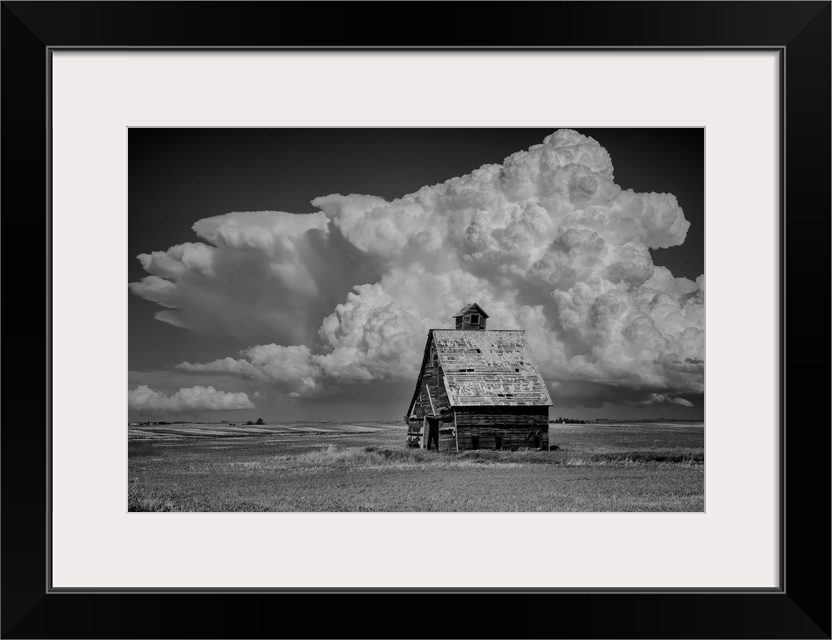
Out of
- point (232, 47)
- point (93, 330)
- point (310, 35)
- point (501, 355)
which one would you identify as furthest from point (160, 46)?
point (501, 355)

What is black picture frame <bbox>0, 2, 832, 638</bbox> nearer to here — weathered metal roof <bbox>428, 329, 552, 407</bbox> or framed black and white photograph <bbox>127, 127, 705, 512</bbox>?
framed black and white photograph <bbox>127, 127, 705, 512</bbox>

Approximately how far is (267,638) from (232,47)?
644 centimetres

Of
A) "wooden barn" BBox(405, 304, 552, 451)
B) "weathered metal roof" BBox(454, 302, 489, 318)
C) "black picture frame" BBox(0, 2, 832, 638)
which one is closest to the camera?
"black picture frame" BBox(0, 2, 832, 638)

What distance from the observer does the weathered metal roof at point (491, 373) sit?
83.8 ft

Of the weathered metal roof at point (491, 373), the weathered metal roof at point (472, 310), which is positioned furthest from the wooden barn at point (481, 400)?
the weathered metal roof at point (472, 310)

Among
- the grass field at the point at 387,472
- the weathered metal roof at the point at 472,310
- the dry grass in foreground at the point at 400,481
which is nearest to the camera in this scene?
the dry grass in foreground at the point at 400,481

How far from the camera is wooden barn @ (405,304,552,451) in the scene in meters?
25.8

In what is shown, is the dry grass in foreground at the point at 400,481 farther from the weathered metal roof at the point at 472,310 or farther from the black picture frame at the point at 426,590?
the weathered metal roof at the point at 472,310

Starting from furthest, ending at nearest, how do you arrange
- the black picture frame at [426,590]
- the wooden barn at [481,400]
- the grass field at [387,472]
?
1. the wooden barn at [481,400]
2. the grass field at [387,472]
3. the black picture frame at [426,590]

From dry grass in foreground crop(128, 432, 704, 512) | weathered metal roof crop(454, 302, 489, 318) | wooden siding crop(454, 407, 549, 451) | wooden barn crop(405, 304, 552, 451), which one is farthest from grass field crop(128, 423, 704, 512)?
weathered metal roof crop(454, 302, 489, 318)

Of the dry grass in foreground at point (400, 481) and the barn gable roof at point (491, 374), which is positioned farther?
the barn gable roof at point (491, 374)

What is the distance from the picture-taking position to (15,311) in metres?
8.26

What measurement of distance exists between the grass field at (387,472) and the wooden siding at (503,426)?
2.63 metres

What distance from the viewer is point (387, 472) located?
61.0ft
